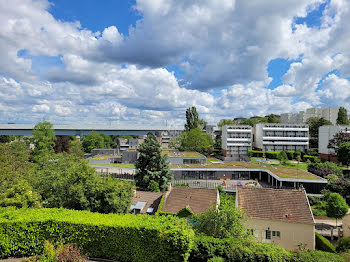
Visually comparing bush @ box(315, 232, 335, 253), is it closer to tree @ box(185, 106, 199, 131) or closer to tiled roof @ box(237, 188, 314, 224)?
tiled roof @ box(237, 188, 314, 224)

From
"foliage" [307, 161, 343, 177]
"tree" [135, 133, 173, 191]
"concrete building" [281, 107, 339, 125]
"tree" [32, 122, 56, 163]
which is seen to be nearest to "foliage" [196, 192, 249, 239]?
"tree" [135, 133, 173, 191]

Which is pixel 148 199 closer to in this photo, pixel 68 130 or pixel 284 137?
pixel 284 137

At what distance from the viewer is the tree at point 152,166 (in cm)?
3719

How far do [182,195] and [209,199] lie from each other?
3.25 m

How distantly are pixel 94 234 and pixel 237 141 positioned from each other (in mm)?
69009

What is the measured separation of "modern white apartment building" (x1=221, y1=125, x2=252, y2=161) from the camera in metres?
75.9

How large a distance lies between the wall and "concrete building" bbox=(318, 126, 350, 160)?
2096 inches

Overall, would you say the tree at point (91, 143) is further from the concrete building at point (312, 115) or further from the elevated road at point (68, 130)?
the concrete building at point (312, 115)

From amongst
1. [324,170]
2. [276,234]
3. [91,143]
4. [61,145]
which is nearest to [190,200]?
[276,234]

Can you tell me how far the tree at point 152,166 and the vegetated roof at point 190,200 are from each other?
1055cm

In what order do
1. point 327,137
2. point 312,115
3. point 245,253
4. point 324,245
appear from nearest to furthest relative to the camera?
point 245,253
point 324,245
point 327,137
point 312,115

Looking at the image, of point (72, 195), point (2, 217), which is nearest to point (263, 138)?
point (72, 195)

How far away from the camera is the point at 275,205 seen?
765 inches

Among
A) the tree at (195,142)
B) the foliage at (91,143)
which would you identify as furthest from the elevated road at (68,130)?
the tree at (195,142)
